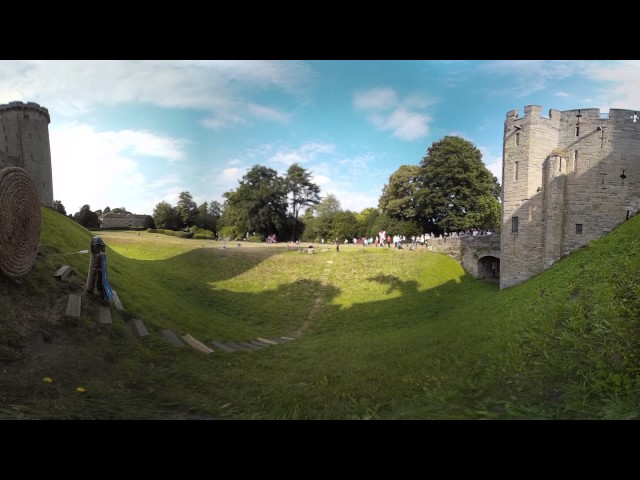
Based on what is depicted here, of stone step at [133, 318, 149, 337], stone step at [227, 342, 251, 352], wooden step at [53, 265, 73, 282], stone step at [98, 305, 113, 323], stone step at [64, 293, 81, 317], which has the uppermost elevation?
wooden step at [53, 265, 73, 282]

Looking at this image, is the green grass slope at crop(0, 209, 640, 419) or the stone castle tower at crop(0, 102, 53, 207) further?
the stone castle tower at crop(0, 102, 53, 207)

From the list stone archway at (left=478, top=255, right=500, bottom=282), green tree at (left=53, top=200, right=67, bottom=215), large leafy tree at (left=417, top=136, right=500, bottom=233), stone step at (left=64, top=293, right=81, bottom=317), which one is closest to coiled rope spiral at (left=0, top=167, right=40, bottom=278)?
stone step at (left=64, top=293, right=81, bottom=317)

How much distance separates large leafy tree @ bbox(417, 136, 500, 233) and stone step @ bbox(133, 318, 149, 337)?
769 inches

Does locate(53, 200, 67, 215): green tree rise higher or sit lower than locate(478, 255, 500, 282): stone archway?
higher

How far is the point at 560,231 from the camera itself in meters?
10.1

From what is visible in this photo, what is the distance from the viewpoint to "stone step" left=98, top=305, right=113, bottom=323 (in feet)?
14.7

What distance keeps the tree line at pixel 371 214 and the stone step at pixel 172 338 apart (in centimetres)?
339

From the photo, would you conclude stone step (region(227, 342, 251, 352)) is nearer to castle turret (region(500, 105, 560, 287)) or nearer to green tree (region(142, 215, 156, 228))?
green tree (region(142, 215, 156, 228))

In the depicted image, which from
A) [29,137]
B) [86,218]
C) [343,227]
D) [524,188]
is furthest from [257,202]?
[343,227]

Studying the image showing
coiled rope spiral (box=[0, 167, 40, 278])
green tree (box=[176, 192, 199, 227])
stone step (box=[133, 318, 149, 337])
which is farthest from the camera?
green tree (box=[176, 192, 199, 227])

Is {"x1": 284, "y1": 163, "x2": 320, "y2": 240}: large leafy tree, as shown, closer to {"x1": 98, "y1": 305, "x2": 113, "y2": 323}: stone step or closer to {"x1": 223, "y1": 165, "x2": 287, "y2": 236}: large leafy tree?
{"x1": 223, "y1": 165, "x2": 287, "y2": 236}: large leafy tree

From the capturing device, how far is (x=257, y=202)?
11.4 meters

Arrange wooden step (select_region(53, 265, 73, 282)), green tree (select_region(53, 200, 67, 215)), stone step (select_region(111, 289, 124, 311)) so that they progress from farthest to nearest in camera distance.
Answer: green tree (select_region(53, 200, 67, 215)) < stone step (select_region(111, 289, 124, 311)) < wooden step (select_region(53, 265, 73, 282))

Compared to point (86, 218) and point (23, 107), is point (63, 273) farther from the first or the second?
point (23, 107)
